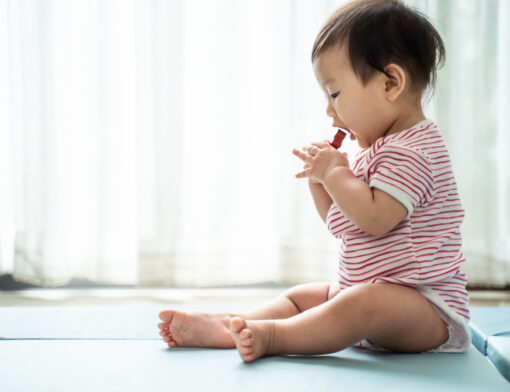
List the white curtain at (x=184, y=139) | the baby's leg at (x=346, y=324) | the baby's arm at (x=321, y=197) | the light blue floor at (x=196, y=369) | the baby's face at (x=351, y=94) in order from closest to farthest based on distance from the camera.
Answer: the light blue floor at (x=196, y=369)
the baby's leg at (x=346, y=324)
the baby's face at (x=351, y=94)
the baby's arm at (x=321, y=197)
the white curtain at (x=184, y=139)

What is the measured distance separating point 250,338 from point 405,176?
0.32 metres

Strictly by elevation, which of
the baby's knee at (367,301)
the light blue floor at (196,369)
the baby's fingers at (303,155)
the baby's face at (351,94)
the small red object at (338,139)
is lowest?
the light blue floor at (196,369)

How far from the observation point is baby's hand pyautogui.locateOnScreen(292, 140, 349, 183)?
0.96 metres

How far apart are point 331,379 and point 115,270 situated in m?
1.40

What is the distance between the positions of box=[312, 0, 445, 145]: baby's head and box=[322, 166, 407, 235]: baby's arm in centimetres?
14

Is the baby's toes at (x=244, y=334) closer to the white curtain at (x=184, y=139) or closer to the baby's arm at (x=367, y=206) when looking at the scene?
the baby's arm at (x=367, y=206)

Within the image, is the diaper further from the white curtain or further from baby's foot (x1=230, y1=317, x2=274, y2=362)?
the white curtain

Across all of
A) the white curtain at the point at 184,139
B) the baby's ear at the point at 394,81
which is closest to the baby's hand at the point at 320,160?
the baby's ear at the point at 394,81

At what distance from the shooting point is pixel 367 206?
900 millimetres

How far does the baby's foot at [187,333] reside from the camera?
95 cm

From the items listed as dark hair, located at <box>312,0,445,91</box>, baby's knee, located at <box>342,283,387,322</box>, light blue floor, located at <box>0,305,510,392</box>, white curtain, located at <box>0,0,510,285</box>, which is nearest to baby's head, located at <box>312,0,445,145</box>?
dark hair, located at <box>312,0,445,91</box>

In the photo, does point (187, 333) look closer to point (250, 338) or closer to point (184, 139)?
point (250, 338)

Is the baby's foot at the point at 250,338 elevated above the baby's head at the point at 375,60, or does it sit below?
below

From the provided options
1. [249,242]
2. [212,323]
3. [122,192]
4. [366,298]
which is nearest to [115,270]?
[122,192]
